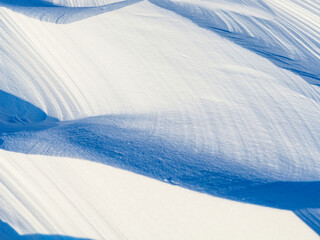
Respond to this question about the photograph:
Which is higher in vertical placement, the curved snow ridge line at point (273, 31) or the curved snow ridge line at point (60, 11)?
the curved snow ridge line at point (273, 31)

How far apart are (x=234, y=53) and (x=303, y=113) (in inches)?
8.4

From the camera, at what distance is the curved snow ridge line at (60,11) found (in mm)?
1023

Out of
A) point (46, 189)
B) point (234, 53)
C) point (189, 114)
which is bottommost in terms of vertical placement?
point (46, 189)

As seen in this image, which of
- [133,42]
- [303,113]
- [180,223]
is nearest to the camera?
[180,223]

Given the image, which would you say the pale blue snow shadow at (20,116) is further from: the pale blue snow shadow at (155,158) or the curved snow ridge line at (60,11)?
the curved snow ridge line at (60,11)

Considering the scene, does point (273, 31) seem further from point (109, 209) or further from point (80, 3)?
point (109, 209)

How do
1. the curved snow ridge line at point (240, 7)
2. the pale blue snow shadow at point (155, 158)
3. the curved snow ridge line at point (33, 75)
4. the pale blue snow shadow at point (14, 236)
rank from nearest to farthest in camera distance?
the pale blue snow shadow at point (14, 236) < the pale blue snow shadow at point (155, 158) < the curved snow ridge line at point (33, 75) < the curved snow ridge line at point (240, 7)

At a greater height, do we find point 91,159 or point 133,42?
point 133,42

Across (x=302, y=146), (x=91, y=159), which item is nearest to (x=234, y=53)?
(x=302, y=146)

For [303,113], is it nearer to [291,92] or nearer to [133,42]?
[291,92]

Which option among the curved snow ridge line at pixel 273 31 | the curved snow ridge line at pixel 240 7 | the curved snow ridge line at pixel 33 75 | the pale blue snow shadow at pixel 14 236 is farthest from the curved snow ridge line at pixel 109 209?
the curved snow ridge line at pixel 240 7

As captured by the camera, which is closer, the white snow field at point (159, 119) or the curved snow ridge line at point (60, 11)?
the white snow field at point (159, 119)

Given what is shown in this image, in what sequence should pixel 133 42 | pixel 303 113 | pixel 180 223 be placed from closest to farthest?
1. pixel 180 223
2. pixel 303 113
3. pixel 133 42

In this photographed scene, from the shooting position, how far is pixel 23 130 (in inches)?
30.7
